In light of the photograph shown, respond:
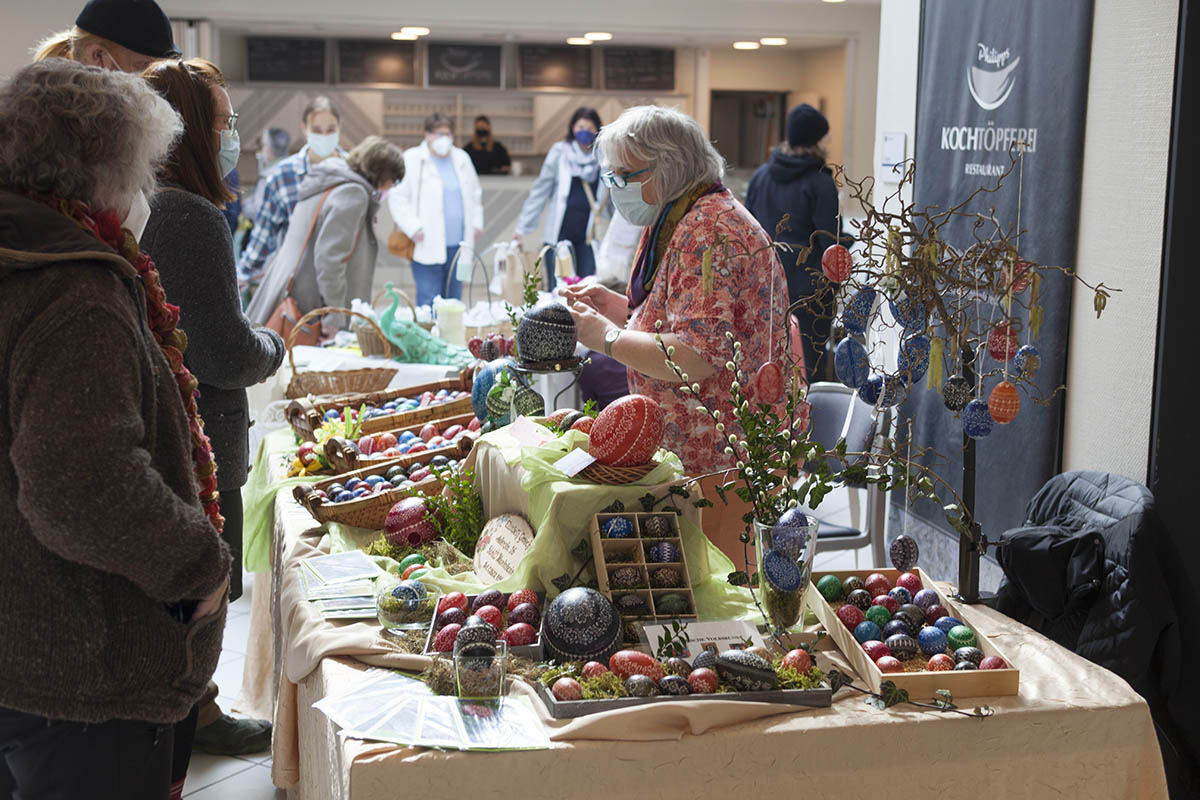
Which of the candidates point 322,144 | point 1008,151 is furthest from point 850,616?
point 322,144

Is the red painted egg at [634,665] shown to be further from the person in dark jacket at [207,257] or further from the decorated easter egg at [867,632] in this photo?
the person in dark jacket at [207,257]

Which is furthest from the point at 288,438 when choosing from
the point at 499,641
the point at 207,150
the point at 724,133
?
the point at 724,133

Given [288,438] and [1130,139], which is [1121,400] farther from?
[288,438]

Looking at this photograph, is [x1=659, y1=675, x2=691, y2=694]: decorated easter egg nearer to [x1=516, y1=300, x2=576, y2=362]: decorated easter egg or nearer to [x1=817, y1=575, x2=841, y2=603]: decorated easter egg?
[x1=817, y1=575, x2=841, y2=603]: decorated easter egg

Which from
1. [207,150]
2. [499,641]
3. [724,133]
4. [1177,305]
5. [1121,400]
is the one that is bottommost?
[499,641]

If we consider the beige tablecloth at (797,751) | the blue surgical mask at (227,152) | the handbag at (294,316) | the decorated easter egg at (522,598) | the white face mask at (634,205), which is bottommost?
the beige tablecloth at (797,751)

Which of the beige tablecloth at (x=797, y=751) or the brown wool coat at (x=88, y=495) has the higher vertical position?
the brown wool coat at (x=88, y=495)

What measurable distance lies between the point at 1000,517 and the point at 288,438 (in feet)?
6.60

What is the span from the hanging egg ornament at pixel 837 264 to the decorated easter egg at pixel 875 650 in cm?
65

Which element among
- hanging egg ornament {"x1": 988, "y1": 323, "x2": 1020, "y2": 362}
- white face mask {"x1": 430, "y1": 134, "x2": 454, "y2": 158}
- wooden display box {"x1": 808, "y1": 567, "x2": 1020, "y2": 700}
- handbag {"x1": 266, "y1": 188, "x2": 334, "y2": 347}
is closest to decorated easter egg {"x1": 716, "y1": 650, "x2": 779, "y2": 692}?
wooden display box {"x1": 808, "y1": 567, "x2": 1020, "y2": 700}

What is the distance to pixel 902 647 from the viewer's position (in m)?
1.78

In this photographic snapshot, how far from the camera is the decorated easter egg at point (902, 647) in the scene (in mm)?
1772

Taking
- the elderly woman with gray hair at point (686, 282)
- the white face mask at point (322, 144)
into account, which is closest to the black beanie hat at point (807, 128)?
→ the white face mask at point (322, 144)

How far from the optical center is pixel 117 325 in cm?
132
